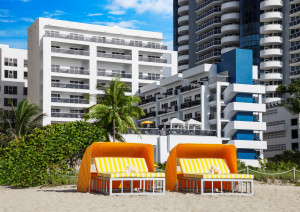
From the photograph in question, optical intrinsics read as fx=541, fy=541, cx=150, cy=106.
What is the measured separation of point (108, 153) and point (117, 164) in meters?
0.65

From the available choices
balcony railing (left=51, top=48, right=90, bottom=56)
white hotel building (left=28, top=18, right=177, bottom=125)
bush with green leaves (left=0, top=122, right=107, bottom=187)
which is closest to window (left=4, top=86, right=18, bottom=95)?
white hotel building (left=28, top=18, right=177, bottom=125)

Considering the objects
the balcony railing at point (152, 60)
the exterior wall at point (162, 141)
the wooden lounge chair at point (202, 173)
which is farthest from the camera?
the balcony railing at point (152, 60)

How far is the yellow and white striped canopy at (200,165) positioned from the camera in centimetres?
2107

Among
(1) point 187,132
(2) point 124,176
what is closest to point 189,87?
(1) point 187,132

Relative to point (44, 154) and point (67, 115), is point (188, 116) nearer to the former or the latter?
point (67, 115)

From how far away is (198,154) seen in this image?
21781 mm

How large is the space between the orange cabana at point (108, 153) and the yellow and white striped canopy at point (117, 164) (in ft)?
0.96

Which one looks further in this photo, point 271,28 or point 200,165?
point 271,28

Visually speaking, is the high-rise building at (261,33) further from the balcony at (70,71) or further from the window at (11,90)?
the window at (11,90)

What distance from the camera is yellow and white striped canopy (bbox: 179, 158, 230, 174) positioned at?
21.1 meters

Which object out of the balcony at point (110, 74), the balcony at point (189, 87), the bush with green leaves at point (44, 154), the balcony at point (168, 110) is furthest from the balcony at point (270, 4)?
the bush with green leaves at point (44, 154)

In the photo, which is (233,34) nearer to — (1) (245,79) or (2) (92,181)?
(1) (245,79)

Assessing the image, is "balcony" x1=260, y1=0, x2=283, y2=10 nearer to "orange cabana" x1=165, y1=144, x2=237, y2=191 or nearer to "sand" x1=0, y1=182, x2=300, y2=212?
"orange cabana" x1=165, y1=144, x2=237, y2=191

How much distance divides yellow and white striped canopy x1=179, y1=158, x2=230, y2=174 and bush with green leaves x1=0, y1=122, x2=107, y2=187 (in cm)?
752
